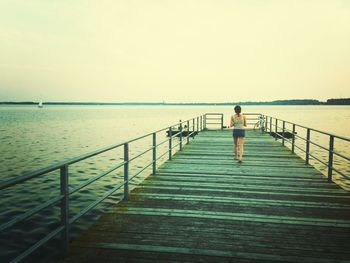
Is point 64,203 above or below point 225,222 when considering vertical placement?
above

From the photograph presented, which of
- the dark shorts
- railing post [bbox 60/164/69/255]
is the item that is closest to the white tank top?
the dark shorts

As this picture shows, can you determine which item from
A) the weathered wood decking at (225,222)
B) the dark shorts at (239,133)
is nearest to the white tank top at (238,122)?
the dark shorts at (239,133)

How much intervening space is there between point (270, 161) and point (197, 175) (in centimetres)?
336

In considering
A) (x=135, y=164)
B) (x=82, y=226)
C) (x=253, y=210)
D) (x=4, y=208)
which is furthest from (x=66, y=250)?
(x=135, y=164)

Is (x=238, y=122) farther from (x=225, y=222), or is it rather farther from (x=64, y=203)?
(x=64, y=203)

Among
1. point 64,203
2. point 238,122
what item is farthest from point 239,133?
point 64,203

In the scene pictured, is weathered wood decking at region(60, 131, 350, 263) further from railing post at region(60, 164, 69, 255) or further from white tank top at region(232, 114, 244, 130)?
white tank top at region(232, 114, 244, 130)

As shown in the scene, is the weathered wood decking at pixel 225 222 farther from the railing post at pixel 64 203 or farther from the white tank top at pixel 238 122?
the white tank top at pixel 238 122

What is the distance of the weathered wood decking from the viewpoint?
3641mm

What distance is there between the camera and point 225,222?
4648mm

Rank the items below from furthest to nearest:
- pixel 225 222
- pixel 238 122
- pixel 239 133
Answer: pixel 239 133 → pixel 238 122 → pixel 225 222

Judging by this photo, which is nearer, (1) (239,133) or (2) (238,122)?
(2) (238,122)

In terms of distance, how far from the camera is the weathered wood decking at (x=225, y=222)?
3.64 m

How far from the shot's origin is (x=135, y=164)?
19.5 meters
